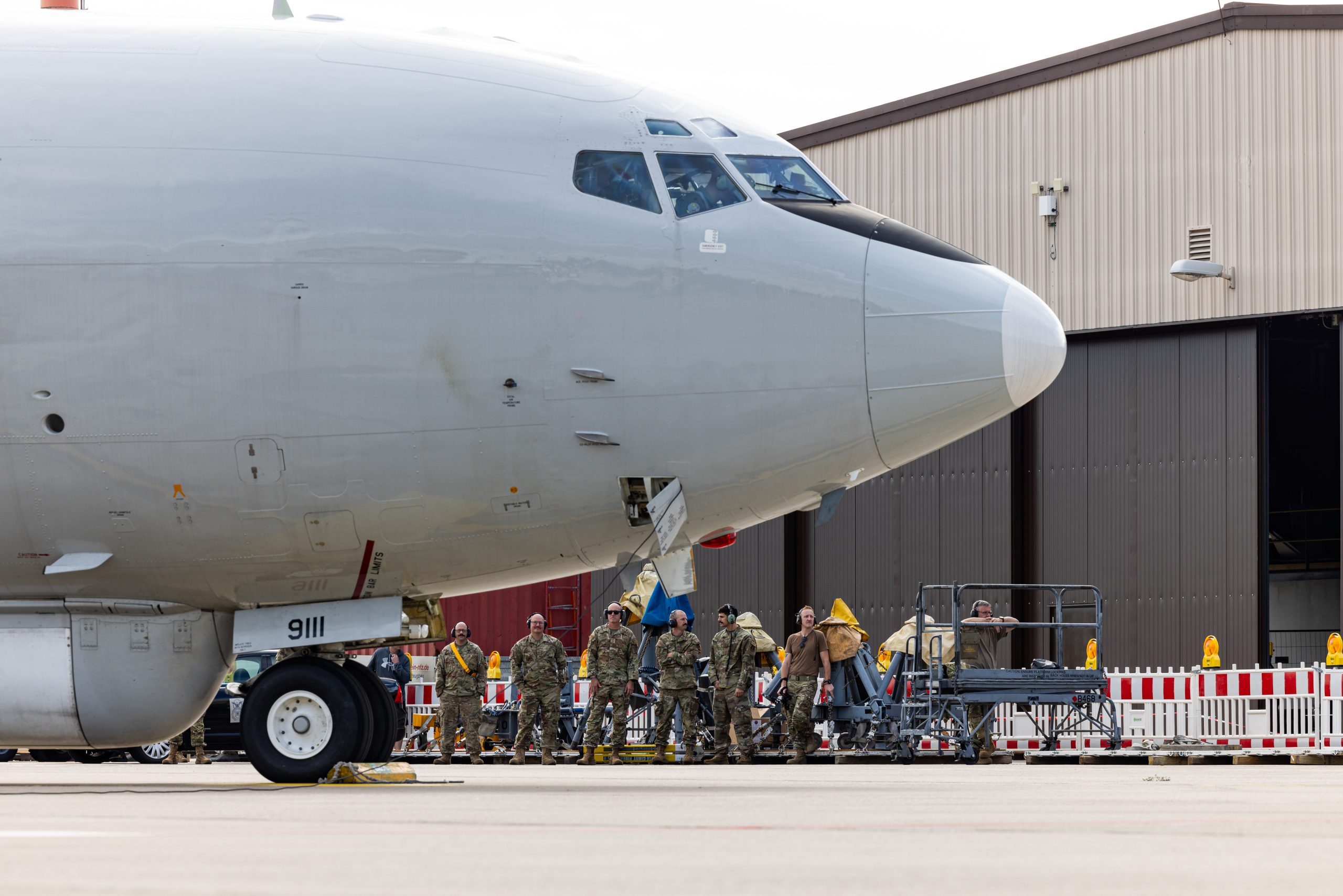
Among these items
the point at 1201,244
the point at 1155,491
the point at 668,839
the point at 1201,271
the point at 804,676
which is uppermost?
the point at 1201,244

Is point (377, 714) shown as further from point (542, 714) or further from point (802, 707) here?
point (542, 714)

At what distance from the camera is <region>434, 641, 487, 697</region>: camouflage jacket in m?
21.6

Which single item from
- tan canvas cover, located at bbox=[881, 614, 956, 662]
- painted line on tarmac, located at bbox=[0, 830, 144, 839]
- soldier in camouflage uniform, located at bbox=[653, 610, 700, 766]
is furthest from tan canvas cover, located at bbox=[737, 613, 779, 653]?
painted line on tarmac, located at bbox=[0, 830, 144, 839]

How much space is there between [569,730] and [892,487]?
13.5 m

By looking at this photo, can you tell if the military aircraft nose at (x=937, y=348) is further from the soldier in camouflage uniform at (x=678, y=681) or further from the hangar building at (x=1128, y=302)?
the hangar building at (x=1128, y=302)

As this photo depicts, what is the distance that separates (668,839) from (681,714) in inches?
511

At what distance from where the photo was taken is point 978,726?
18.7 metres

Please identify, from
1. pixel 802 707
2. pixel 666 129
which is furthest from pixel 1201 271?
pixel 666 129

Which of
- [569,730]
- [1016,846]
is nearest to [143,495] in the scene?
[1016,846]

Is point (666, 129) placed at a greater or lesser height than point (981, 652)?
greater

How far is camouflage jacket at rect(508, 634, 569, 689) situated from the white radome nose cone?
9.65 m

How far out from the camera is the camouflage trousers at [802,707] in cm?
1941

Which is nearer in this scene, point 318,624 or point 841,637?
point 318,624

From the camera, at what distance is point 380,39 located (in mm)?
12141
